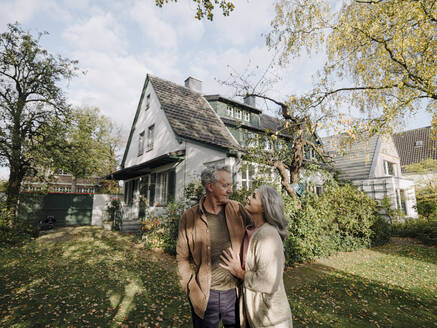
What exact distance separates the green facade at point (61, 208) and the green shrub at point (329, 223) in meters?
16.2

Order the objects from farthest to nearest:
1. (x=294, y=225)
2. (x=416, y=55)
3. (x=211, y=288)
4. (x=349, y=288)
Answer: (x=294, y=225)
(x=416, y=55)
(x=349, y=288)
(x=211, y=288)

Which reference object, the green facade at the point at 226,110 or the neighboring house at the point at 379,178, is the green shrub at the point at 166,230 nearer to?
the green facade at the point at 226,110

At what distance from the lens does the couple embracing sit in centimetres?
198

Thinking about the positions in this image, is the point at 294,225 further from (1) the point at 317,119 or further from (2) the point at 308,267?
(1) the point at 317,119

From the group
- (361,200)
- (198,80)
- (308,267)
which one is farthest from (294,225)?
(198,80)

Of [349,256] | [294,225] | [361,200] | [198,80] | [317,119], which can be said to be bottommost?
[349,256]

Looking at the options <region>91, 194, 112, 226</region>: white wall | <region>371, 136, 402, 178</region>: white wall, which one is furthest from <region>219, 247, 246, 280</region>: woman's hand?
<region>371, 136, 402, 178</region>: white wall

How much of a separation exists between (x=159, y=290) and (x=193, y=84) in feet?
53.5

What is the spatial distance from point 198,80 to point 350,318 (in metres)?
18.2

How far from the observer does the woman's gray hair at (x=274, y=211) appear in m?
2.17

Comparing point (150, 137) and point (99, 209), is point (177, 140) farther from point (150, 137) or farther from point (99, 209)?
point (99, 209)

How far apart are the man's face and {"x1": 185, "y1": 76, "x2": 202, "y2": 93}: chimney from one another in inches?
682

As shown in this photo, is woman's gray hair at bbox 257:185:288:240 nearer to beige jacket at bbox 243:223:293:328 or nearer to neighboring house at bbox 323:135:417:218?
beige jacket at bbox 243:223:293:328

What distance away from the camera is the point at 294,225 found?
7.65m
